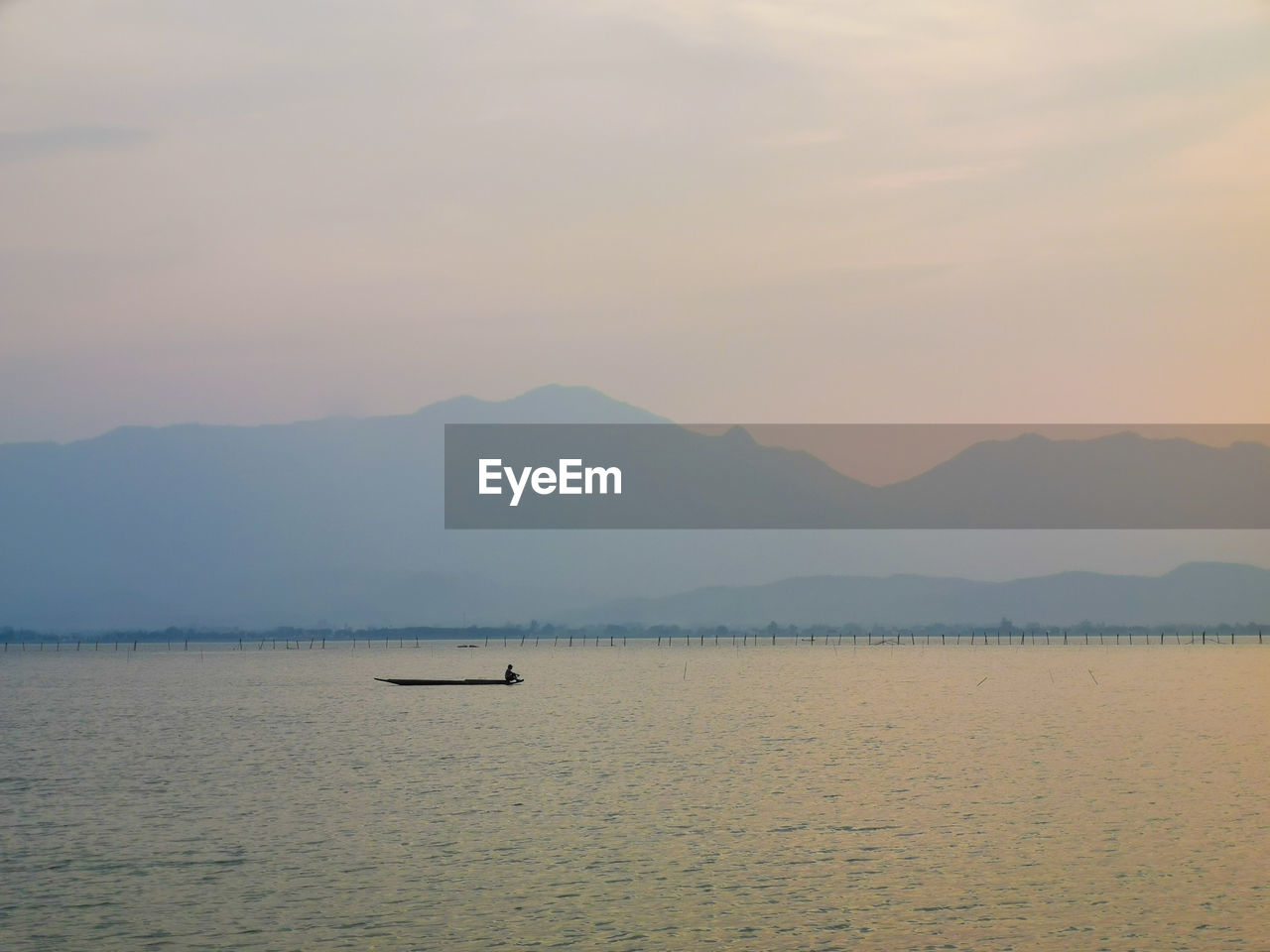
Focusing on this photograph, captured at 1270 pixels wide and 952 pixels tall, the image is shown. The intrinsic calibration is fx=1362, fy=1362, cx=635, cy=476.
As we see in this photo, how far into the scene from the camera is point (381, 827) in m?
51.9

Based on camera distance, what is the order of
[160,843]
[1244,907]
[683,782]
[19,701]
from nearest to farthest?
1. [1244,907]
2. [160,843]
3. [683,782]
4. [19,701]

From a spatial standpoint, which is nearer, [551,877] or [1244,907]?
[1244,907]

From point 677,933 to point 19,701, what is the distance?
443 ft

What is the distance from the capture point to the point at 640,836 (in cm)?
4972

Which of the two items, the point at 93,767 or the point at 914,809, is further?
the point at 93,767

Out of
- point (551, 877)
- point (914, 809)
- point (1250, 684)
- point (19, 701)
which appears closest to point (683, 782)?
point (914, 809)

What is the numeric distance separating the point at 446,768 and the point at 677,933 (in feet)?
131

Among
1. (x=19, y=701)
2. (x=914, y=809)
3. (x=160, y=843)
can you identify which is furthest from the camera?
(x=19, y=701)

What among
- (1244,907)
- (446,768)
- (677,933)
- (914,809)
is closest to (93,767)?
(446,768)

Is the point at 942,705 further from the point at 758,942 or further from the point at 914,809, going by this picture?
the point at 758,942

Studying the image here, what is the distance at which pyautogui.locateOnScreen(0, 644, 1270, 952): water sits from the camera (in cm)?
3581

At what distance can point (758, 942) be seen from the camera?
34000mm

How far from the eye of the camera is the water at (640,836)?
35.8 meters

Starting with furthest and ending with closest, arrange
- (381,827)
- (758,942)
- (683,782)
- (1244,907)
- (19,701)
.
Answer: (19,701), (683,782), (381,827), (1244,907), (758,942)
